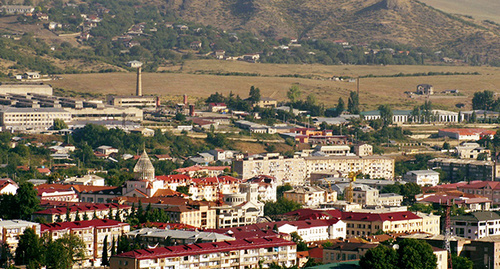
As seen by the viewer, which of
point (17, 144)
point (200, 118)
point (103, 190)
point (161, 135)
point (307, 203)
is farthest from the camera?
point (200, 118)

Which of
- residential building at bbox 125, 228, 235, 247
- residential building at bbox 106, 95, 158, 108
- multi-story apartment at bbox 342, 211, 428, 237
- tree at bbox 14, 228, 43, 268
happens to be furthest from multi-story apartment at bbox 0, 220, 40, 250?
residential building at bbox 106, 95, 158, 108

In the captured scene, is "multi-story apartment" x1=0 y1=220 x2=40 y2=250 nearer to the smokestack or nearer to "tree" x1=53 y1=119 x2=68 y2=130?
"tree" x1=53 y1=119 x2=68 y2=130

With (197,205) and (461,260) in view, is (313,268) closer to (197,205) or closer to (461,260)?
(461,260)

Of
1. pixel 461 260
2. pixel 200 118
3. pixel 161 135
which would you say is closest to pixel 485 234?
pixel 461 260

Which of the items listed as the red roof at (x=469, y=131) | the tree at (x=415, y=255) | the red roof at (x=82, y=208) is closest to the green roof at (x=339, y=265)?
the tree at (x=415, y=255)

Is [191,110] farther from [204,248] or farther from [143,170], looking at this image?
[204,248]

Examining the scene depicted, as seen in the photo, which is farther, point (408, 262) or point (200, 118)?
point (200, 118)
